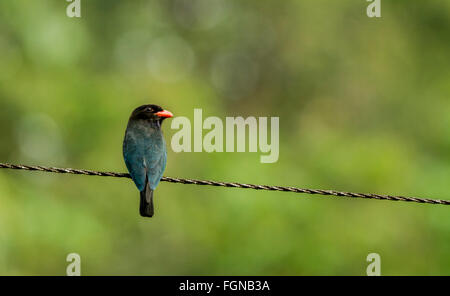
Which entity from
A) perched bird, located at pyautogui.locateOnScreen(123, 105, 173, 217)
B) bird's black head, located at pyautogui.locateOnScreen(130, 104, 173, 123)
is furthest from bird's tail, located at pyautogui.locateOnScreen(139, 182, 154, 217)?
bird's black head, located at pyautogui.locateOnScreen(130, 104, 173, 123)

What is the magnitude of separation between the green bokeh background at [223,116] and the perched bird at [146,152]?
5365 mm

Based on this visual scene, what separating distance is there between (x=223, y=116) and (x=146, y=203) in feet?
56.5

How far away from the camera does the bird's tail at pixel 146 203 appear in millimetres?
9203

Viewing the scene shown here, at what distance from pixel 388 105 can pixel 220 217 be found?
10.7 metres

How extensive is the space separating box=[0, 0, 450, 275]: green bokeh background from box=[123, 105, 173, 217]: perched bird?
5.36 m

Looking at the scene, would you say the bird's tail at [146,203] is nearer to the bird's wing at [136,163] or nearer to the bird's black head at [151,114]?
the bird's wing at [136,163]

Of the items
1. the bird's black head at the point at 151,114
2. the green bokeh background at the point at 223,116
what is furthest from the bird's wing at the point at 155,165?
the green bokeh background at the point at 223,116

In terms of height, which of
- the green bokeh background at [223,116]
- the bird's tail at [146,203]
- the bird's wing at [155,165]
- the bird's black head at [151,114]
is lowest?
the bird's tail at [146,203]

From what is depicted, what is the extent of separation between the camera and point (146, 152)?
31.3 feet

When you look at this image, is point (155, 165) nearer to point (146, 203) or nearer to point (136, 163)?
point (136, 163)

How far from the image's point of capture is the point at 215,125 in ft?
79.0

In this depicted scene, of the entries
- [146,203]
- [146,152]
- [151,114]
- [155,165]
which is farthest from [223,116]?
[146,203]
